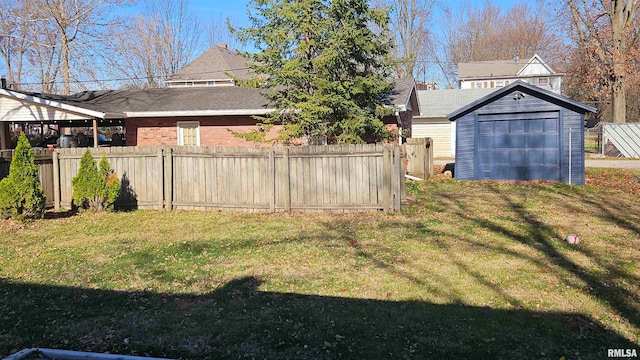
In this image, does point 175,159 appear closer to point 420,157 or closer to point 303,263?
point 303,263

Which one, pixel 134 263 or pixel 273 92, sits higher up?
pixel 273 92

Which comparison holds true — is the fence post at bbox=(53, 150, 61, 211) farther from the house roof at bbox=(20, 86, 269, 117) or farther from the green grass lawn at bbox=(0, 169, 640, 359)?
the house roof at bbox=(20, 86, 269, 117)

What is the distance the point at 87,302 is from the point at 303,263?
8.36ft

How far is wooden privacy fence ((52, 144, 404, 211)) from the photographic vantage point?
9.98 m

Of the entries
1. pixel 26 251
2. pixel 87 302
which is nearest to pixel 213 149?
pixel 26 251

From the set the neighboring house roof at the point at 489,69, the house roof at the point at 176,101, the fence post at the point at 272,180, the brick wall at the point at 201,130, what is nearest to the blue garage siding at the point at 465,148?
the brick wall at the point at 201,130

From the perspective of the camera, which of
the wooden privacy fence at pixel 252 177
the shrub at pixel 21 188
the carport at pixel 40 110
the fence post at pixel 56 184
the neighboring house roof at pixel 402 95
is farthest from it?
the carport at pixel 40 110

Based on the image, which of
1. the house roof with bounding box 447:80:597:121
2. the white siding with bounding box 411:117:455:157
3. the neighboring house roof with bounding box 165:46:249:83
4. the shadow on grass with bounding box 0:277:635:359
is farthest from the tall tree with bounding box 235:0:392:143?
the neighboring house roof with bounding box 165:46:249:83

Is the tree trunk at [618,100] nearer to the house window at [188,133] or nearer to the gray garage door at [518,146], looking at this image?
the gray garage door at [518,146]

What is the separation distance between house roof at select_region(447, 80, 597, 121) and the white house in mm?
34143

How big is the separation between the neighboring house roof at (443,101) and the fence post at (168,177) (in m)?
21.0

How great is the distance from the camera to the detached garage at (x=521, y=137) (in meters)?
13.8

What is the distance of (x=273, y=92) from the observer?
46.8 feet
